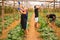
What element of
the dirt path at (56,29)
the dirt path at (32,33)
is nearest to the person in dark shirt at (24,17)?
the dirt path at (32,33)

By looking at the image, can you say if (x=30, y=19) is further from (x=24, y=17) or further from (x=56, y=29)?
(x=56, y=29)

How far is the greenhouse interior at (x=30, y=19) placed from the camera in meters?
4.93

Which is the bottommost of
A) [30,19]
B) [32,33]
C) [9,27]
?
[32,33]

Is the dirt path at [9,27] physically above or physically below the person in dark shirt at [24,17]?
below

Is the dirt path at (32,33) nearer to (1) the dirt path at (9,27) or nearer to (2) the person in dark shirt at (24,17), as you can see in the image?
(2) the person in dark shirt at (24,17)

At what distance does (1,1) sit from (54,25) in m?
1.13

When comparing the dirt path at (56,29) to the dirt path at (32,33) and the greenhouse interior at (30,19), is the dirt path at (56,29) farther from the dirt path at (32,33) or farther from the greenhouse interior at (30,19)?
the dirt path at (32,33)

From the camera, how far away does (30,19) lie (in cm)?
494

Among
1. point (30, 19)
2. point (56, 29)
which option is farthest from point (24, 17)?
point (56, 29)

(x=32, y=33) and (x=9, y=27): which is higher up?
(x=9, y=27)

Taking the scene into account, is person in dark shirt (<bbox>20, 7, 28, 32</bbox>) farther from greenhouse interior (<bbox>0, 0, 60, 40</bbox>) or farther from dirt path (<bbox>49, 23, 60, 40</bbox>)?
dirt path (<bbox>49, 23, 60, 40</bbox>)

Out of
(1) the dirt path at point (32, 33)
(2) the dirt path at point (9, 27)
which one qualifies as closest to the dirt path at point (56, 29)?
(1) the dirt path at point (32, 33)

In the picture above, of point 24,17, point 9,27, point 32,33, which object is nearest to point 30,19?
point 24,17

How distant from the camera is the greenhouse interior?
16.2 ft
